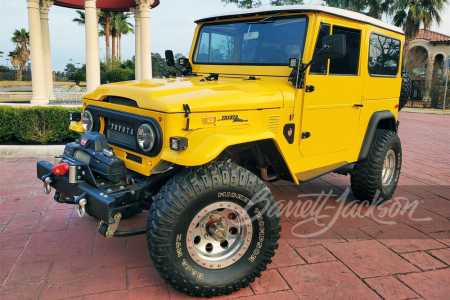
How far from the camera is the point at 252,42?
386 centimetres

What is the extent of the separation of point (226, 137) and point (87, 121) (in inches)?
60.1

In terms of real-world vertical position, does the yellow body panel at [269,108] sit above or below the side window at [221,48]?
below

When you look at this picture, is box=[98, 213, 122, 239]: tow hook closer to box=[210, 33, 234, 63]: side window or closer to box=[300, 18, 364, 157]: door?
box=[300, 18, 364, 157]: door

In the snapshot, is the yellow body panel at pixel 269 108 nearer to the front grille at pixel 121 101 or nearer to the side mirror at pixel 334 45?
the front grille at pixel 121 101

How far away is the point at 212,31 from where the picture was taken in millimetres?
4301

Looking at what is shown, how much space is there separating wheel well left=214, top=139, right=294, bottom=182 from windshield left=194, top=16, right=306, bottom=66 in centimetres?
92

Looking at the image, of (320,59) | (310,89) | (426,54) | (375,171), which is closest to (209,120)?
(310,89)

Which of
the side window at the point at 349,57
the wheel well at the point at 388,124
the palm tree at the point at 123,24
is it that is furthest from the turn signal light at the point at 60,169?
the palm tree at the point at 123,24

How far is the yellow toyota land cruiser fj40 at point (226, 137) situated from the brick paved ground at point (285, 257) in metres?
0.45

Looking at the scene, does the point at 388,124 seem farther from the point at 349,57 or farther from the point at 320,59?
the point at 320,59

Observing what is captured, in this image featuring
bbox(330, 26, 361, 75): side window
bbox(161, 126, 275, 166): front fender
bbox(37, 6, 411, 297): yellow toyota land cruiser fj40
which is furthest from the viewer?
bbox(330, 26, 361, 75): side window

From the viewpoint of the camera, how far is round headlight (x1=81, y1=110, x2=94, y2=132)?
11.2ft

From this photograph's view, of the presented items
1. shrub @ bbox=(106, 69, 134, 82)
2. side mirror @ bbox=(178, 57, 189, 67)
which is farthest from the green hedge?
shrub @ bbox=(106, 69, 134, 82)

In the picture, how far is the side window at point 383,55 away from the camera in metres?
4.37
